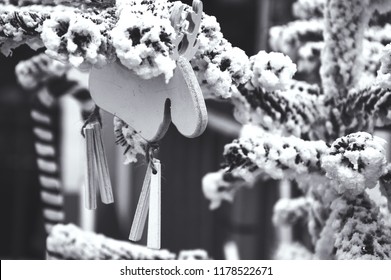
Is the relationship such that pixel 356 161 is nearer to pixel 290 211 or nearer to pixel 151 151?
pixel 151 151

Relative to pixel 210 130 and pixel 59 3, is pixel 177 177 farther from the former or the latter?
pixel 59 3

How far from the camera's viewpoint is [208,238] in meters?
1.90

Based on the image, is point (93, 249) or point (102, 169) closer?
point (102, 169)

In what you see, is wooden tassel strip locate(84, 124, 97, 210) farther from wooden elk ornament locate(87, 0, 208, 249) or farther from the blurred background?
the blurred background

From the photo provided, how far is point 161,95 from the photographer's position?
716 mm

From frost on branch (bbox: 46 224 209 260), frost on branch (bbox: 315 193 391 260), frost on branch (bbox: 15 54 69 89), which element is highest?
frost on branch (bbox: 15 54 69 89)

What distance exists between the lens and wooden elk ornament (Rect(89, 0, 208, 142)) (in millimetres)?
687

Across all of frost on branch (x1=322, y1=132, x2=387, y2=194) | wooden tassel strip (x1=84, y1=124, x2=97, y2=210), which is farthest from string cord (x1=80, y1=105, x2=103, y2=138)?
frost on branch (x1=322, y1=132, x2=387, y2=194)

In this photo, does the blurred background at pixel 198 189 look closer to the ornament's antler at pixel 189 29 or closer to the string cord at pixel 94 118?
the string cord at pixel 94 118

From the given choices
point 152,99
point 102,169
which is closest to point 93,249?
point 102,169

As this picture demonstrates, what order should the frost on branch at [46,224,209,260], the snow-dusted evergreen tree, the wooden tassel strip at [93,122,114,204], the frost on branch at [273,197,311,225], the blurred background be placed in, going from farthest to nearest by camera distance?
the blurred background < the frost on branch at [273,197,311,225] < the frost on branch at [46,224,209,260] < the wooden tassel strip at [93,122,114,204] < the snow-dusted evergreen tree

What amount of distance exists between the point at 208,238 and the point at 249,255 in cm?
14

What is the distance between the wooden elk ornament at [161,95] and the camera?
687mm

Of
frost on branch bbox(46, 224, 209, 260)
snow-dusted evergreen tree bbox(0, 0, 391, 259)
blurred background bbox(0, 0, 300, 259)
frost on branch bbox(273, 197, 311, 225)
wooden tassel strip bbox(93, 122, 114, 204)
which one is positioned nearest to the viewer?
snow-dusted evergreen tree bbox(0, 0, 391, 259)
